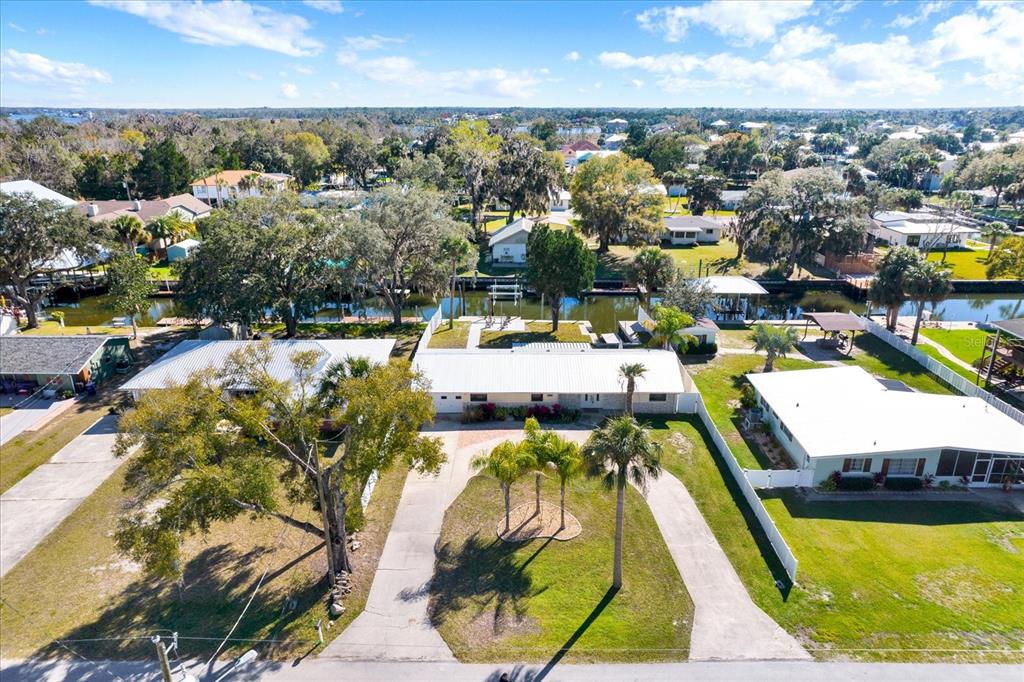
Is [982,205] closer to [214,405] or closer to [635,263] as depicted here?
[635,263]

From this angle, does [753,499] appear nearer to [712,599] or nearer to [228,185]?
[712,599]

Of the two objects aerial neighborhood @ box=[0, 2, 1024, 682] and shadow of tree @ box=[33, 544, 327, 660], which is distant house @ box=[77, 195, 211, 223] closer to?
aerial neighborhood @ box=[0, 2, 1024, 682]

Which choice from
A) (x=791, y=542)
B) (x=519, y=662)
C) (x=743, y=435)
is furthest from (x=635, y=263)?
(x=519, y=662)

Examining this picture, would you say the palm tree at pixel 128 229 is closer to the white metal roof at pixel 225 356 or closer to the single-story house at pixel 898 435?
the white metal roof at pixel 225 356

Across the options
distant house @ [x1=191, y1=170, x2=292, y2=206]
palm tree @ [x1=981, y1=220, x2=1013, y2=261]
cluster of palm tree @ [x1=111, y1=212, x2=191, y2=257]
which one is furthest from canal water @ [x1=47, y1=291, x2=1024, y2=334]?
distant house @ [x1=191, y1=170, x2=292, y2=206]

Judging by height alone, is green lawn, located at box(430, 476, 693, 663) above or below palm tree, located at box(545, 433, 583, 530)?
below

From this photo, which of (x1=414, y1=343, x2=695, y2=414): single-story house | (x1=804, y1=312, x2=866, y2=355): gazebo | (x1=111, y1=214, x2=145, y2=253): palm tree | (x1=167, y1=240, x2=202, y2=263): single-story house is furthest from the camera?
(x1=167, y1=240, x2=202, y2=263): single-story house
